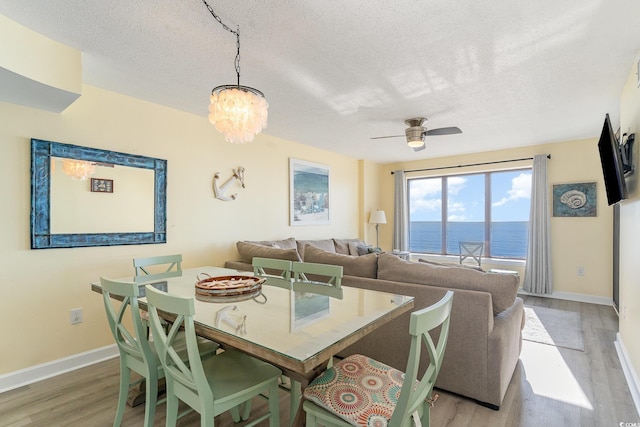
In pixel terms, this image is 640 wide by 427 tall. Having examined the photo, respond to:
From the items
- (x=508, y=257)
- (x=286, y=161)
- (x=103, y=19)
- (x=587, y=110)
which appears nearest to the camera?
(x=103, y=19)

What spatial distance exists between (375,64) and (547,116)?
251cm

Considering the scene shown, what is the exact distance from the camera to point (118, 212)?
2.92 metres

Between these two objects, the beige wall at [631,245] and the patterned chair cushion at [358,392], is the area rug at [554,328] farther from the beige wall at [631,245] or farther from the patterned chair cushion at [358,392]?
the patterned chair cushion at [358,392]

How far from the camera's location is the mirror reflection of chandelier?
103 inches

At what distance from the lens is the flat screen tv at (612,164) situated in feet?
7.04

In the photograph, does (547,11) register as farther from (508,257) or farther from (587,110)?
(508,257)

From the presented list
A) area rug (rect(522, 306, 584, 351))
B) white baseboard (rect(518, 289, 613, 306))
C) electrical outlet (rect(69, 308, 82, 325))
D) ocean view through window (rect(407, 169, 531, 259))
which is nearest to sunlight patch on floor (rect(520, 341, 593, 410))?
area rug (rect(522, 306, 584, 351))

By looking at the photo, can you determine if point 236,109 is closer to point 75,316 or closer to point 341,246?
point 75,316

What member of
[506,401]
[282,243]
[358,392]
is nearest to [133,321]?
[358,392]

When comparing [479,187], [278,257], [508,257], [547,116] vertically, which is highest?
[547,116]

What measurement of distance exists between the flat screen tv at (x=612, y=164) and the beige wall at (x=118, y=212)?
352cm

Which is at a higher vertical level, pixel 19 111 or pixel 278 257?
pixel 19 111

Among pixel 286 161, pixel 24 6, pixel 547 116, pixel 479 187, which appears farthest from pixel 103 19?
pixel 479 187

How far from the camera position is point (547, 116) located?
141 inches
